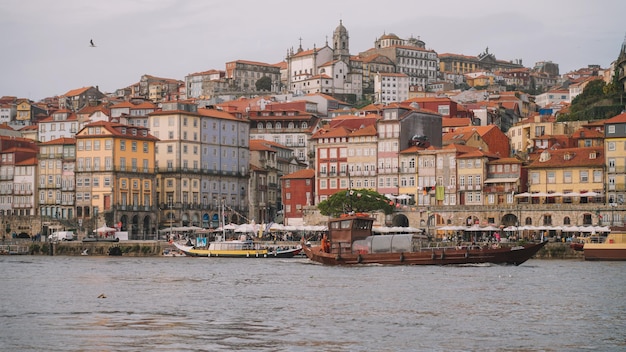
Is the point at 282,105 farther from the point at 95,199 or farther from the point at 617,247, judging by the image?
the point at 617,247

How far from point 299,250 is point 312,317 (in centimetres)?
5071

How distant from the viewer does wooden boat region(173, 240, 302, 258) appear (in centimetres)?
8938

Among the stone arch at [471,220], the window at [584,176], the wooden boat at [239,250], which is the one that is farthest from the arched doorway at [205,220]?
the window at [584,176]

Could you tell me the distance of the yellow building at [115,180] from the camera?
109 metres

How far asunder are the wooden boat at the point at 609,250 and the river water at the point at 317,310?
40.8ft

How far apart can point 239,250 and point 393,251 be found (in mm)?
22249

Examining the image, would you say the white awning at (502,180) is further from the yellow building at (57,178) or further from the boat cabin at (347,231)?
the yellow building at (57,178)

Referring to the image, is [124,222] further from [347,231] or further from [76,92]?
[76,92]

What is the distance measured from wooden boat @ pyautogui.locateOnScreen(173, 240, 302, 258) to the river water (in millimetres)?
22203

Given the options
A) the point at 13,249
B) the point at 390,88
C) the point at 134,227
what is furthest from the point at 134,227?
the point at 390,88

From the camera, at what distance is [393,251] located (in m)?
71.0

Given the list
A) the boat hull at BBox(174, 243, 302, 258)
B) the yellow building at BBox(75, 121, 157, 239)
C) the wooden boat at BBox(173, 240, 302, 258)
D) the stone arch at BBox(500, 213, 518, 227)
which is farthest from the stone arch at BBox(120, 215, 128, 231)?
the stone arch at BBox(500, 213, 518, 227)

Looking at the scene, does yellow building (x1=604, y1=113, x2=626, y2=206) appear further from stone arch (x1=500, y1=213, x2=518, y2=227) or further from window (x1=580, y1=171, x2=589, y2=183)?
stone arch (x1=500, y1=213, x2=518, y2=227)

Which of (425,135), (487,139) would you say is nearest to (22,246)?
(425,135)
